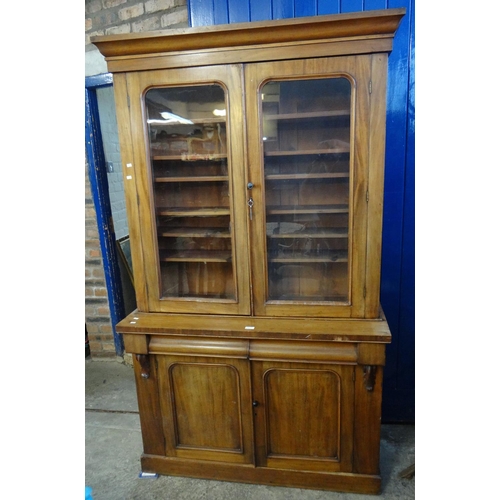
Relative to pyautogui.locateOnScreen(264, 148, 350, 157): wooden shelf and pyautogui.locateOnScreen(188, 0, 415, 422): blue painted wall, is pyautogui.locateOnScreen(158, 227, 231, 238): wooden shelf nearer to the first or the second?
pyautogui.locateOnScreen(264, 148, 350, 157): wooden shelf

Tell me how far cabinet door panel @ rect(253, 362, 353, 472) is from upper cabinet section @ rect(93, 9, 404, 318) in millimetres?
258

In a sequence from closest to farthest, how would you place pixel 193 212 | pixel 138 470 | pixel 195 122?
pixel 195 122 → pixel 193 212 → pixel 138 470

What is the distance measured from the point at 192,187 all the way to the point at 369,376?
1157 millimetres

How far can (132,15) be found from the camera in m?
2.03

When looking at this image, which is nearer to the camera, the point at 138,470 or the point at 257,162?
the point at 257,162

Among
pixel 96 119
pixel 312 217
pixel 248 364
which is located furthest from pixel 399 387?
pixel 96 119

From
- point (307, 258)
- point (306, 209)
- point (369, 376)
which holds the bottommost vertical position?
point (369, 376)

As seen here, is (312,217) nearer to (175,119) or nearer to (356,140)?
(356,140)

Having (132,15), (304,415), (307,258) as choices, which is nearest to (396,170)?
(307,258)

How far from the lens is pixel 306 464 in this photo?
1588 millimetres

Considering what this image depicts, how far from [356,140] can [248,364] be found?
1.02 m

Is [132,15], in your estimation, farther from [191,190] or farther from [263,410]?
[263,410]

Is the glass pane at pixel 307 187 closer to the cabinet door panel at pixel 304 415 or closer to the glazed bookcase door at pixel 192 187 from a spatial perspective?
the glazed bookcase door at pixel 192 187

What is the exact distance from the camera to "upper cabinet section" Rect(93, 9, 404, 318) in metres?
1.32
